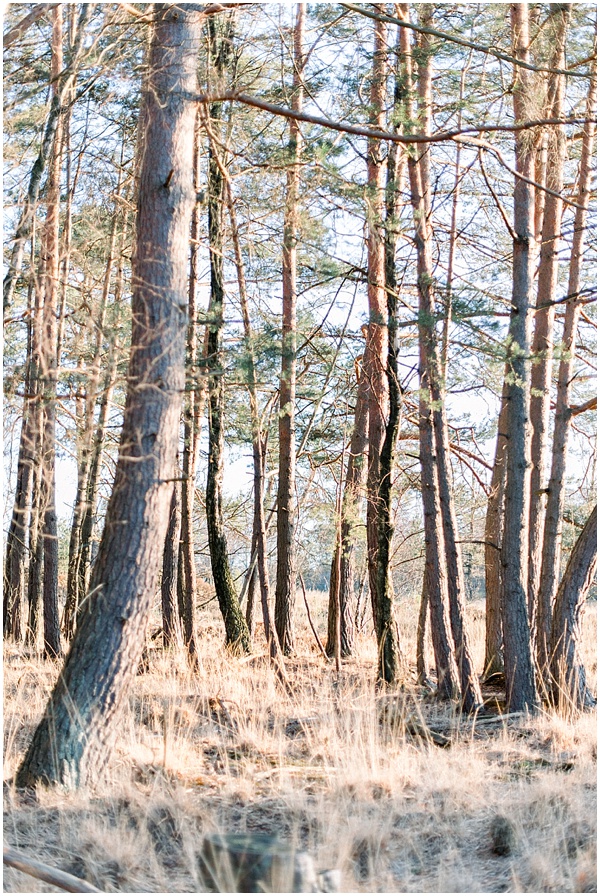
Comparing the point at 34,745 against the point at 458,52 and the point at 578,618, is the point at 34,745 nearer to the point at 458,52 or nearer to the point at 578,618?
the point at 578,618

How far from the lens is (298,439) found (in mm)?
12578

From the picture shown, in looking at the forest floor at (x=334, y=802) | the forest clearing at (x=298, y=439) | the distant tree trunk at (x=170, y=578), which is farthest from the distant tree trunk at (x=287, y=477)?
the forest floor at (x=334, y=802)

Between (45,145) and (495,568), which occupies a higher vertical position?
(45,145)

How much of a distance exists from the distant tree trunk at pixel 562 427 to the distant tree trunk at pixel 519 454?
54cm

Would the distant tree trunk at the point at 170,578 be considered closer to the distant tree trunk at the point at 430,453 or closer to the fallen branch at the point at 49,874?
the distant tree trunk at the point at 430,453

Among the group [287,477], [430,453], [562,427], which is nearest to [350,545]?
[287,477]

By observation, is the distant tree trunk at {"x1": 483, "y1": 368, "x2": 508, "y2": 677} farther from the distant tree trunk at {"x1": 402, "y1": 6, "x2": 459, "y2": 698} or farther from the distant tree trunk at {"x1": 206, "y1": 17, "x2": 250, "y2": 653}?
the distant tree trunk at {"x1": 206, "y1": 17, "x2": 250, "y2": 653}

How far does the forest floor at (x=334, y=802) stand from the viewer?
155 inches

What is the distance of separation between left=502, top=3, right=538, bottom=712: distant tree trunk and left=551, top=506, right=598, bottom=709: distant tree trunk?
10.9 inches

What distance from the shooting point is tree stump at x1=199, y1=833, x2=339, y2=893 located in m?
3.23

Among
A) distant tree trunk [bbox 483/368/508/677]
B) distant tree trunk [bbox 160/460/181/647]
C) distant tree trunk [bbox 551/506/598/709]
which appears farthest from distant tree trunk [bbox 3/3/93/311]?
distant tree trunk [bbox 160/460/181/647]

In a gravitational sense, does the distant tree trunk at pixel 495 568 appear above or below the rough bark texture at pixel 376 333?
below

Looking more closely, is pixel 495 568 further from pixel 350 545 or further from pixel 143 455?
pixel 143 455

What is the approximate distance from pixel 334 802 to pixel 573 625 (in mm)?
3289
